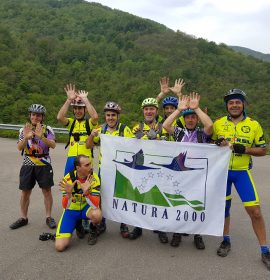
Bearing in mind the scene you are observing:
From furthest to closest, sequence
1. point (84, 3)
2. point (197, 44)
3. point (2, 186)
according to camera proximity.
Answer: point (84, 3) → point (197, 44) → point (2, 186)

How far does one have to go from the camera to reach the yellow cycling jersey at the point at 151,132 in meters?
5.49

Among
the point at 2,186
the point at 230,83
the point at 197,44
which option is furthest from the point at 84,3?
the point at 2,186

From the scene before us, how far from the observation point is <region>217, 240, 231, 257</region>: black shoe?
487 centimetres

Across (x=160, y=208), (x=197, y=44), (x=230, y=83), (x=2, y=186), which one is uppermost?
(x=197, y=44)

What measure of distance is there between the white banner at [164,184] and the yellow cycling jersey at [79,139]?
0.39 m

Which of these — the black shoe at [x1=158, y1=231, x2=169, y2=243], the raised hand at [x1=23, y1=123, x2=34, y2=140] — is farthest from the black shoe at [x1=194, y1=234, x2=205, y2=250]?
the raised hand at [x1=23, y1=123, x2=34, y2=140]

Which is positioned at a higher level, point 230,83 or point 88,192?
point 230,83

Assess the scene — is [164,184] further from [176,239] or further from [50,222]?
[50,222]

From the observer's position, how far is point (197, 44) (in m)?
82.3

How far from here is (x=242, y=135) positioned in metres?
4.80

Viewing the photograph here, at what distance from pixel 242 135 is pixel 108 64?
63647mm

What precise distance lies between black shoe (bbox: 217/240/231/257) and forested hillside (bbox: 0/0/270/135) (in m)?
24.4

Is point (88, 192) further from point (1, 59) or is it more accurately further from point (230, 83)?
point (230, 83)

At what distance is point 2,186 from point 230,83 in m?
60.2
